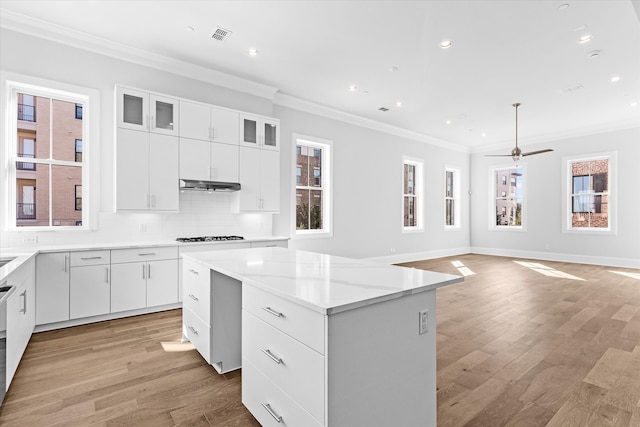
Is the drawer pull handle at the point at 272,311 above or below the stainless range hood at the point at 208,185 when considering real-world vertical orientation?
below

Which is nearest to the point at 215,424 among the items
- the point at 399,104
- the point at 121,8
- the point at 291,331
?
the point at 291,331

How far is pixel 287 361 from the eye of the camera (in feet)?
4.85

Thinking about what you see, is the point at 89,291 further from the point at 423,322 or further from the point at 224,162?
the point at 423,322

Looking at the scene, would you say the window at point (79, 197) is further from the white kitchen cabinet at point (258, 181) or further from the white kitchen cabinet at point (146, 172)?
the white kitchen cabinet at point (258, 181)

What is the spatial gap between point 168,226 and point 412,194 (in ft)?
19.4

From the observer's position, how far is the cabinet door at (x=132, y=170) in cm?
377

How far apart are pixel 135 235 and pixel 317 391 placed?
12.1 feet

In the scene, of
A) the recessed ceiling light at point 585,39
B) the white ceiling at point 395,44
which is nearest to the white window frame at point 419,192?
the white ceiling at point 395,44

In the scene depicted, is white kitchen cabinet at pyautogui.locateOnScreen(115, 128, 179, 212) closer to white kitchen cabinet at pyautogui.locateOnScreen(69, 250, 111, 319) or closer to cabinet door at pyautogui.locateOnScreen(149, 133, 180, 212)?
cabinet door at pyautogui.locateOnScreen(149, 133, 180, 212)

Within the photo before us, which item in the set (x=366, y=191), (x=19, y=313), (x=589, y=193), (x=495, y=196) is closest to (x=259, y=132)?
(x=366, y=191)

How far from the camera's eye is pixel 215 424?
182 centimetres

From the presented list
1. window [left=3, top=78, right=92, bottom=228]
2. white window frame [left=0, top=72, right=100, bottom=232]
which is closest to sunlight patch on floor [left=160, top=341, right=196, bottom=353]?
white window frame [left=0, top=72, right=100, bottom=232]

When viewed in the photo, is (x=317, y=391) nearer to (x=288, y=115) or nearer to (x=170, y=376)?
(x=170, y=376)

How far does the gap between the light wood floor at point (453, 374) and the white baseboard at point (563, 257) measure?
4135 mm
